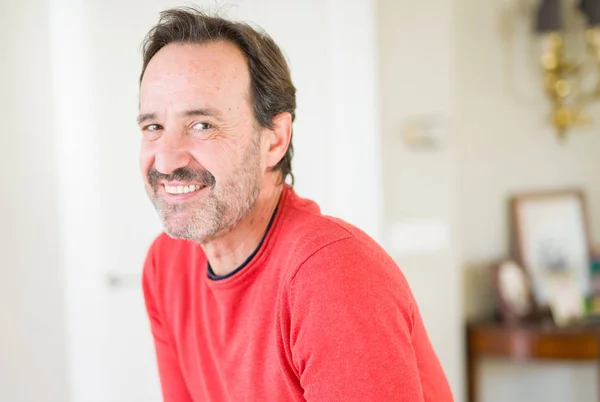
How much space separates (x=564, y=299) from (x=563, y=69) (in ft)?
3.40

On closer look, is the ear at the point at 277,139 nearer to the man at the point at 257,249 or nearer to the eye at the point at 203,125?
the man at the point at 257,249

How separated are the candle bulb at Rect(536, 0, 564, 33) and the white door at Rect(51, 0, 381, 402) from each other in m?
0.81

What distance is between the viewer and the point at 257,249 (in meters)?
1.26

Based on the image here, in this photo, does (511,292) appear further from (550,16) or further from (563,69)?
(550,16)

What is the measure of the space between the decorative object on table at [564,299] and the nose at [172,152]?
232 cm

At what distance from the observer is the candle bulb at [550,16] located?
10.1 ft

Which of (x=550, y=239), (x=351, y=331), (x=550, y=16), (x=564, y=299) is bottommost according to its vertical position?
(x=564, y=299)

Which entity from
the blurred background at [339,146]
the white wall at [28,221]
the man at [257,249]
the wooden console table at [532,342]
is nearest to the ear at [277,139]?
the man at [257,249]

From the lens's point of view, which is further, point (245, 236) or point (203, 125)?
point (245, 236)

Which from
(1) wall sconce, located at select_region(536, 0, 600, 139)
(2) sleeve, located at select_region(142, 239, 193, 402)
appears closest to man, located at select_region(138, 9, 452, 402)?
(2) sleeve, located at select_region(142, 239, 193, 402)

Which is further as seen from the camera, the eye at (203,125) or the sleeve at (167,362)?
the sleeve at (167,362)

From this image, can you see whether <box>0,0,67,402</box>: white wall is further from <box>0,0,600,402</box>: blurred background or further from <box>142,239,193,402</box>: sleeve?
<box>142,239,193,402</box>: sleeve

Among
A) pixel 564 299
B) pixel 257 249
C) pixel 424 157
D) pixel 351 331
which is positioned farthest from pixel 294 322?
pixel 564 299

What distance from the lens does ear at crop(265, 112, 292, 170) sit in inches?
51.1
